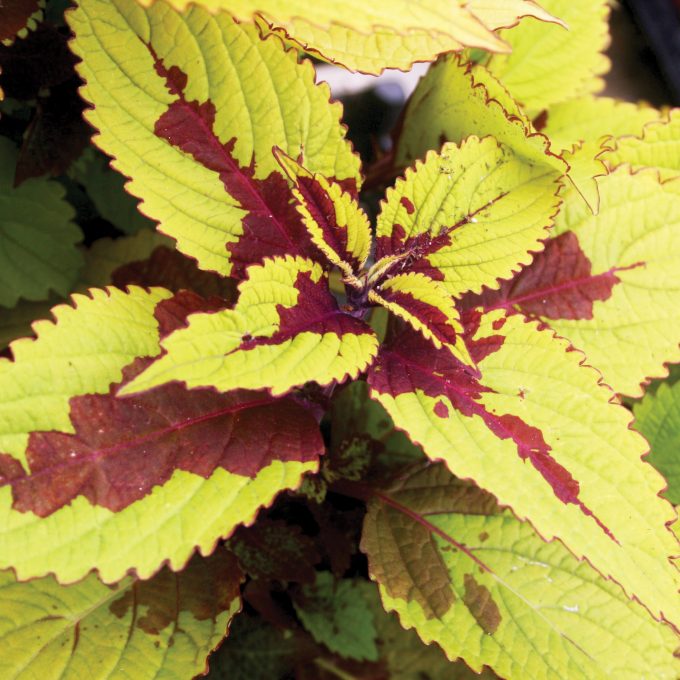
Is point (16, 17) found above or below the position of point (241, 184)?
above

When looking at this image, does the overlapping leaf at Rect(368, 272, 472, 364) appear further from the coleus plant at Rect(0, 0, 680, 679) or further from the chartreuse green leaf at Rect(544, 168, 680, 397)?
the chartreuse green leaf at Rect(544, 168, 680, 397)

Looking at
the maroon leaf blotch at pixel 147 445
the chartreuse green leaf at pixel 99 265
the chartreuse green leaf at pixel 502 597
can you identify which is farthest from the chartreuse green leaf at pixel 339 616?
the chartreuse green leaf at pixel 99 265

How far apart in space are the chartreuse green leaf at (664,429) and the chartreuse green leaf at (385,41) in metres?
0.47

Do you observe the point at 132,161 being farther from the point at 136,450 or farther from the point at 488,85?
the point at 488,85

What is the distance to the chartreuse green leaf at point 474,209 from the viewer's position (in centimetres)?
62

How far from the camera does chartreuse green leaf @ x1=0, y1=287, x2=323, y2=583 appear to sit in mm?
524

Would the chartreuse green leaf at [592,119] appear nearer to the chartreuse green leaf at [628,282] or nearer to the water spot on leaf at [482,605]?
the chartreuse green leaf at [628,282]

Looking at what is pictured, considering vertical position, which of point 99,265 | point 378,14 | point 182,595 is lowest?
point 182,595

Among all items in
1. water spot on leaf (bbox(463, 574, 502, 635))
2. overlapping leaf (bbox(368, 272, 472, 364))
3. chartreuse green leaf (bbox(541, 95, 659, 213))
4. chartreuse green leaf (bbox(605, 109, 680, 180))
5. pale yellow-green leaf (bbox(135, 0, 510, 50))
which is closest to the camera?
pale yellow-green leaf (bbox(135, 0, 510, 50))

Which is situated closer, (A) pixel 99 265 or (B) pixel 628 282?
(B) pixel 628 282

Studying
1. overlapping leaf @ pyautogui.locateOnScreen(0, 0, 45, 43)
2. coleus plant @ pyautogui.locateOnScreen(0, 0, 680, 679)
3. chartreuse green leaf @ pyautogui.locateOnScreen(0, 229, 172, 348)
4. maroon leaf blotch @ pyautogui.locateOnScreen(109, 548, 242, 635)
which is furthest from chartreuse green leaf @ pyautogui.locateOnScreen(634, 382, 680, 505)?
overlapping leaf @ pyautogui.locateOnScreen(0, 0, 45, 43)

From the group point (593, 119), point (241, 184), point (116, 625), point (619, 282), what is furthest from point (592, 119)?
point (116, 625)

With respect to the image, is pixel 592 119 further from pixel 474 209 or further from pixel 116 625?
pixel 116 625

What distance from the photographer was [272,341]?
0.53 m
